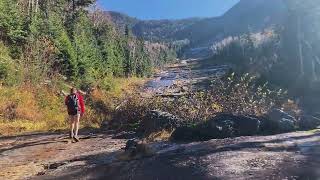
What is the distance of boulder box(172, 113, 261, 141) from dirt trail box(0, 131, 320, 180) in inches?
36.9

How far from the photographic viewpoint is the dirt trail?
30.5ft

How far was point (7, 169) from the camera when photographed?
40.4ft

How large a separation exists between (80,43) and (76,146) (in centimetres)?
3730

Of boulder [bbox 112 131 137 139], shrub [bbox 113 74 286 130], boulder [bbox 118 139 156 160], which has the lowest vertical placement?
boulder [bbox 112 131 137 139]

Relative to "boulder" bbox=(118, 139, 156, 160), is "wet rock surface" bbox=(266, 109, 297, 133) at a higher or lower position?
higher

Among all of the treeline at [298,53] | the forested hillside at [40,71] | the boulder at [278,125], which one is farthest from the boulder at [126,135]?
the treeline at [298,53]

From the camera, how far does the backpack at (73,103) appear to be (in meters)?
17.1

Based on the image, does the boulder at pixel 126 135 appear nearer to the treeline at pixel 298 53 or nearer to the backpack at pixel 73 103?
the backpack at pixel 73 103

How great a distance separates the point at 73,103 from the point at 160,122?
114 inches

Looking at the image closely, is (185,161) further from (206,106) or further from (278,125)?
(206,106)

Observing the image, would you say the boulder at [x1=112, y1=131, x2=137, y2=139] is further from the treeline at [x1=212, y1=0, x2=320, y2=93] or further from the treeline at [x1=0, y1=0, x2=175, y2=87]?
the treeline at [x1=212, y1=0, x2=320, y2=93]

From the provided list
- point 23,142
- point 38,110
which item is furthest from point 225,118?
point 38,110

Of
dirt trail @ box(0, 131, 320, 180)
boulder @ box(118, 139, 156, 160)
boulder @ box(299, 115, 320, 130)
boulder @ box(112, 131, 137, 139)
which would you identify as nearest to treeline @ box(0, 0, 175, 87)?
boulder @ box(112, 131, 137, 139)

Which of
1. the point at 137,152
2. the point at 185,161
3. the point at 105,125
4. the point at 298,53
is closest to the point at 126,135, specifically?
the point at 105,125
